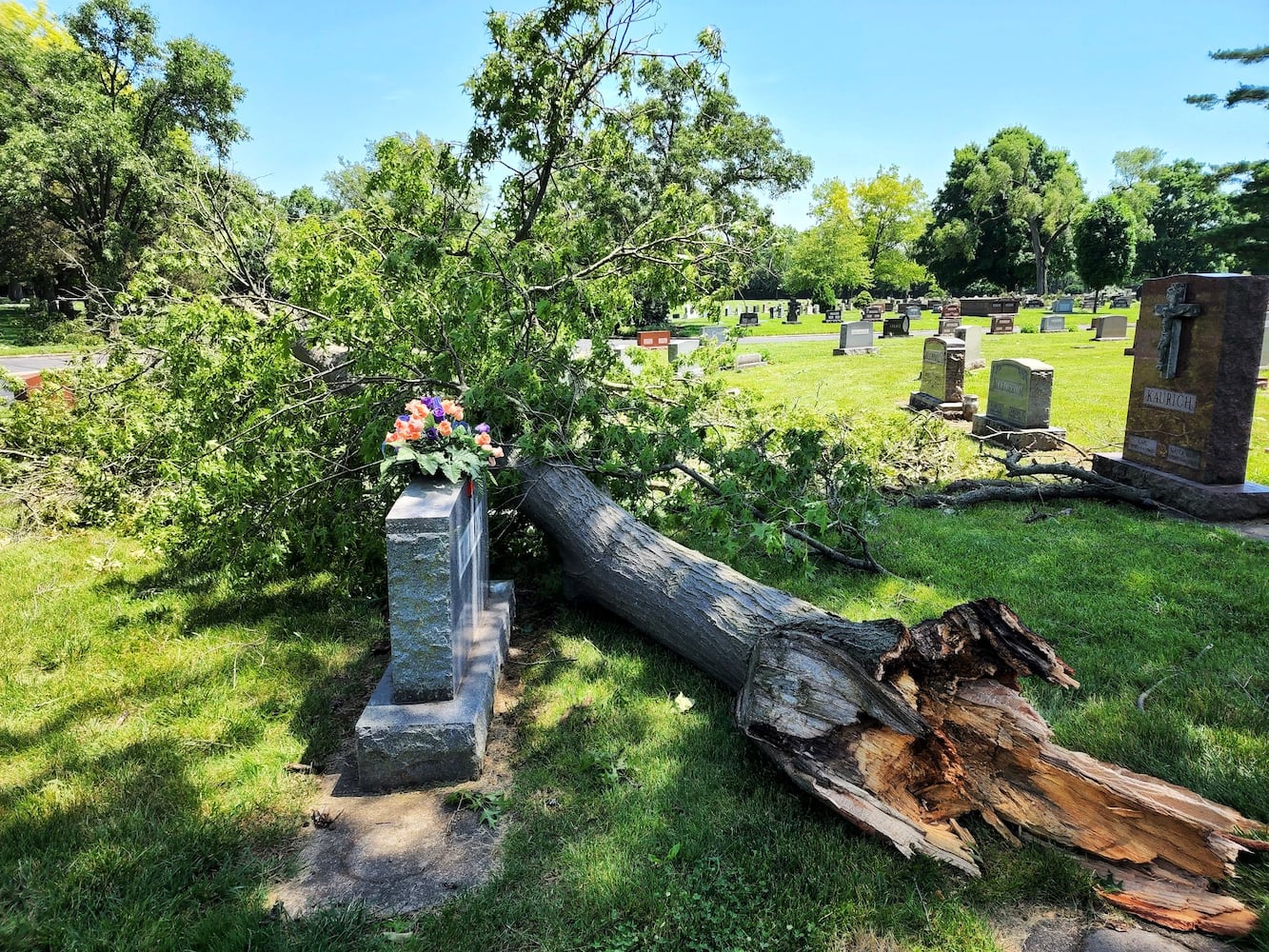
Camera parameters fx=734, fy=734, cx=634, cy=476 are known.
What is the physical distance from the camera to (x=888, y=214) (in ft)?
180

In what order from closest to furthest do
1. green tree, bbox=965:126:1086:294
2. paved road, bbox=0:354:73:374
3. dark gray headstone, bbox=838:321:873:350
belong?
paved road, bbox=0:354:73:374
dark gray headstone, bbox=838:321:873:350
green tree, bbox=965:126:1086:294

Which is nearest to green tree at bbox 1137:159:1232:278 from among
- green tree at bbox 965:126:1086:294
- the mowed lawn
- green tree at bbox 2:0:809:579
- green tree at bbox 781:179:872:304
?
green tree at bbox 965:126:1086:294

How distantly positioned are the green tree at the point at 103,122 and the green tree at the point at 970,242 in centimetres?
4542

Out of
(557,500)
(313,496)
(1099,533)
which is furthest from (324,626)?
(1099,533)

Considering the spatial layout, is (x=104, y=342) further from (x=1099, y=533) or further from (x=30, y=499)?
(x=1099, y=533)

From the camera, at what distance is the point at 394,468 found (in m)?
4.31

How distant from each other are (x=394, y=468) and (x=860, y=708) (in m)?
2.87

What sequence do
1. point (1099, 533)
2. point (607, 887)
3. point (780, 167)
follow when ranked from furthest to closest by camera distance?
point (780, 167) < point (1099, 533) < point (607, 887)

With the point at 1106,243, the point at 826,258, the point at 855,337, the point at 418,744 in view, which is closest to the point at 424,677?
the point at 418,744

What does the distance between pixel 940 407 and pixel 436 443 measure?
10.0m

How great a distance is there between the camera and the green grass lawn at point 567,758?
242cm

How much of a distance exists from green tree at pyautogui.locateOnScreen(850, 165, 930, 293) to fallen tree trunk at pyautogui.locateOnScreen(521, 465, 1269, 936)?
54281 millimetres

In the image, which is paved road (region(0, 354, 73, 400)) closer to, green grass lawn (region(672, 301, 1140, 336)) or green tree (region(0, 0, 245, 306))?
green tree (region(0, 0, 245, 306))

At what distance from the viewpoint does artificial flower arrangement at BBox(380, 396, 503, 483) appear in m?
3.64
